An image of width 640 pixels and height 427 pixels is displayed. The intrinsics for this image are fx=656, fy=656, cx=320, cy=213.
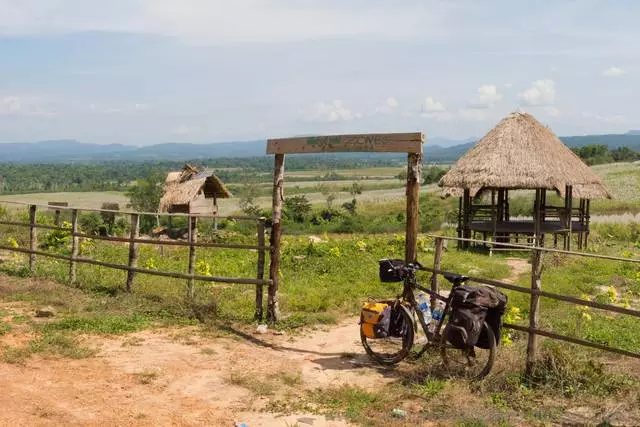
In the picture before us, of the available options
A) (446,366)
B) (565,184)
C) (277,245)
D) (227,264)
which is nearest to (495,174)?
(565,184)

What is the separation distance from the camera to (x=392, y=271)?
23.9 ft

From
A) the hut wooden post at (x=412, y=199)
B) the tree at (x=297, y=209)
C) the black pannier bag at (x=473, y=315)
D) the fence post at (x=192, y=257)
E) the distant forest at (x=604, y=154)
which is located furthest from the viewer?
the distant forest at (x=604, y=154)

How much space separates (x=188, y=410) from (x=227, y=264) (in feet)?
25.6

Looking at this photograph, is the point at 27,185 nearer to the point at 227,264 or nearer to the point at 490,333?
the point at 227,264

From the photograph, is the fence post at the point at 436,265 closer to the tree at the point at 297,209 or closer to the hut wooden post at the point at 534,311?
the hut wooden post at the point at 534,311

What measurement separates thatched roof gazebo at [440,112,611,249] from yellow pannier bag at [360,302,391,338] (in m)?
10.7

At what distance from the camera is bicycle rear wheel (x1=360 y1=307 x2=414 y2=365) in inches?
279

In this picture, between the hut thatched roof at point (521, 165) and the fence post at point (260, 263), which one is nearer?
the fence post at point (260, 263)

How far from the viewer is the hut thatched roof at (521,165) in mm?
17750

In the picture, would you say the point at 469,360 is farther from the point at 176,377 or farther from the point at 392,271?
the point at 176,377

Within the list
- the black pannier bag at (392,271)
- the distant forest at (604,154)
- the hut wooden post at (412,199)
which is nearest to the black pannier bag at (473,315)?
the black pannier bag at (392,271)

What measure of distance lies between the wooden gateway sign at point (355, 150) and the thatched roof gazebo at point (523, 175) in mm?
9998

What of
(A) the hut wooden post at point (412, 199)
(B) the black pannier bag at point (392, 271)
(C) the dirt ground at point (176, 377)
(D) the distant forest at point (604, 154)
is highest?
(D) the distant forest at point (604, 154)

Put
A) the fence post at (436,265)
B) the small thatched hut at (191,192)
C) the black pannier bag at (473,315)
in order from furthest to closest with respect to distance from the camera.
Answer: the small thatched hut at (191,192), the fence post at (436,265), the black pannier bag at (473,315)
